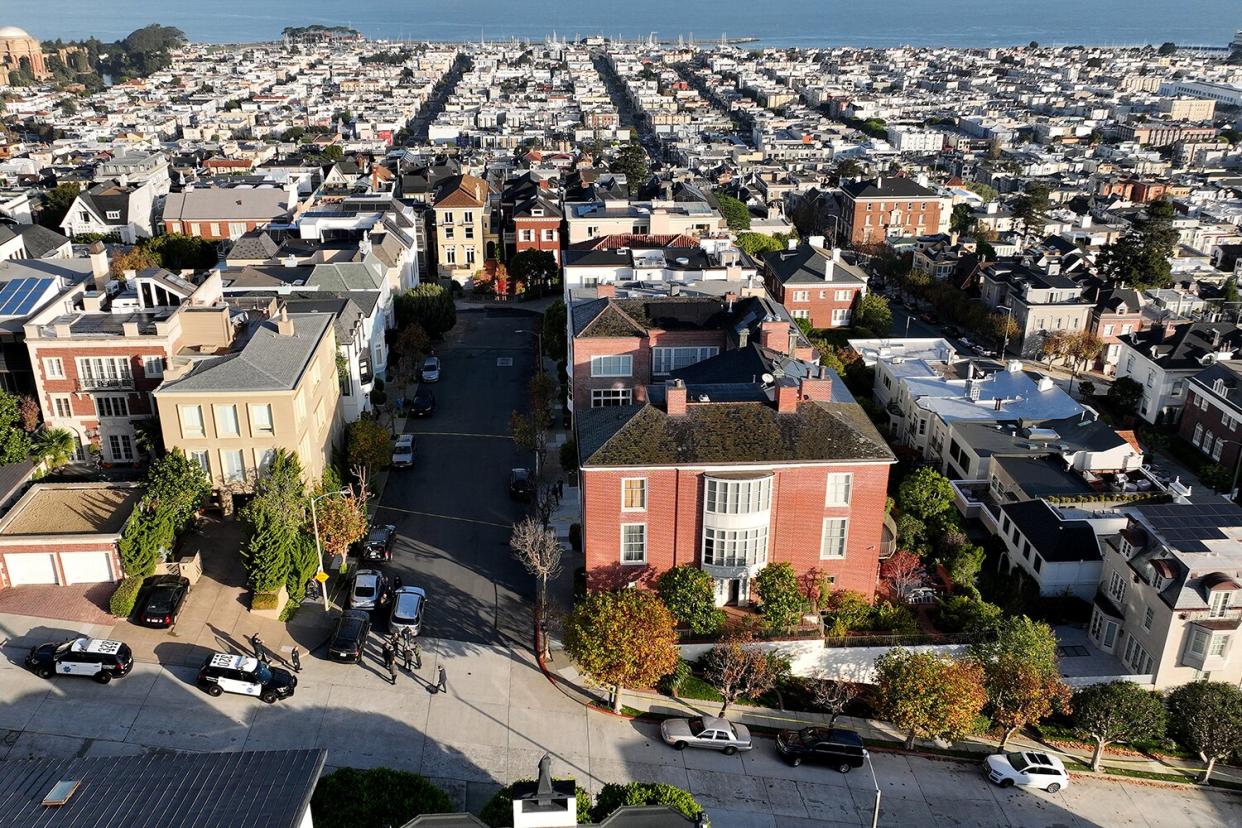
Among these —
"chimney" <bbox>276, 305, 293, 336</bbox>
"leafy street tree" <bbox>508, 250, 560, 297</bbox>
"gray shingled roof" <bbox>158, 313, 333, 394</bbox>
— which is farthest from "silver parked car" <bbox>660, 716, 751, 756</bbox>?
"leafy street tree" <bbox>508, 250, 560, 297</bbox>

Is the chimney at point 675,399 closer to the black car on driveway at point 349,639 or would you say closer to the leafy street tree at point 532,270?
the black car on driveway at point 349,639

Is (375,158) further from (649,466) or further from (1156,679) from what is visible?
(1156,679)

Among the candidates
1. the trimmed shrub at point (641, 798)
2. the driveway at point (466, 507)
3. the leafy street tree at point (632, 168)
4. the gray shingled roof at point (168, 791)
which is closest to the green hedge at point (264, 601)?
the driveway at point (466, 507)

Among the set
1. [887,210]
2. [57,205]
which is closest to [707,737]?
[887,210]

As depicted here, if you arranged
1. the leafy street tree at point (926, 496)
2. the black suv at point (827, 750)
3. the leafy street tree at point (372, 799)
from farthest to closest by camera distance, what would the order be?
the leafy street tree at point (926, 496) < the black suv at point (827, 750) < the leafy street tree at point (372, 799)

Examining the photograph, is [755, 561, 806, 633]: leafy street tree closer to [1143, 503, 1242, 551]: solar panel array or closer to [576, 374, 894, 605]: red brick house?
[576, 374, 894, 605]: red brick house
